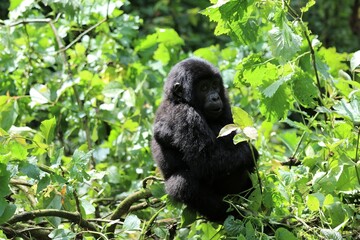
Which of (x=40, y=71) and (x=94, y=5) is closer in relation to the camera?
(x=94, y=5)

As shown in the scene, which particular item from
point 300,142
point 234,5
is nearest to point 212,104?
point 300,142

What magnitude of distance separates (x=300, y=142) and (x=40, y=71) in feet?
6.40

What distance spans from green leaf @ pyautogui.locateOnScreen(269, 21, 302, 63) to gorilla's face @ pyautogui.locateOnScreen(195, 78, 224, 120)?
2.30ft

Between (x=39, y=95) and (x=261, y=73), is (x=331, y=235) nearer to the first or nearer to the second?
(x=261, y=73)

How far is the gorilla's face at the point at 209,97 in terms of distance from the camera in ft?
10.5

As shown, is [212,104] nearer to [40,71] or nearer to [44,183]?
[44,183]

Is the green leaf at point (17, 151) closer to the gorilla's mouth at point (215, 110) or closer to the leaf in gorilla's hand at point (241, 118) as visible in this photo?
the leaf in gorilla's hand at point (241, 118)

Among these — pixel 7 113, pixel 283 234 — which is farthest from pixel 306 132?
pixel 7 113

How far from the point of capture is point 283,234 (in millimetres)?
2449

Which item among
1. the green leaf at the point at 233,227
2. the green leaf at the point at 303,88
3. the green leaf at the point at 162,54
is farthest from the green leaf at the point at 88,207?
the green leaf at the point at 162,54

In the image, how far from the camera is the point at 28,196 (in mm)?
2959

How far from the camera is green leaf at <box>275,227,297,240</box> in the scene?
2.43m

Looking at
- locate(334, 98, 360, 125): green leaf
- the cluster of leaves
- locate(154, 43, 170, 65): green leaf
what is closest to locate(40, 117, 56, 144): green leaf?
the cluster of leaves

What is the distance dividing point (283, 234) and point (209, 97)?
3.10 feet
